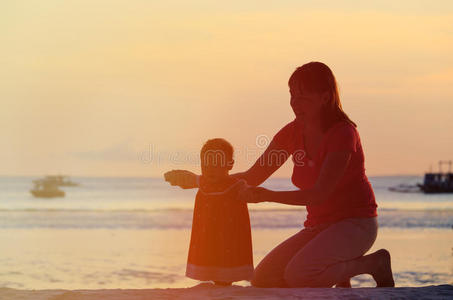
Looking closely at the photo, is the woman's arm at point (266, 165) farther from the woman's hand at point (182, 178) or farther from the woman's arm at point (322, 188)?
the woman's arm at point (322, 188)

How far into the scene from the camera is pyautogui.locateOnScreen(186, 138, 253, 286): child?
4473 mm

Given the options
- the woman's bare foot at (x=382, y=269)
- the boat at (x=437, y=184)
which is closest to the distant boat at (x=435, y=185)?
the boat at (x=437, y=184)

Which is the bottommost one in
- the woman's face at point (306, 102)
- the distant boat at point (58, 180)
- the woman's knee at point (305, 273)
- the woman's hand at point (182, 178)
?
the woman's knee at point (305, 273)

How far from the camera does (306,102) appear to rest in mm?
4293

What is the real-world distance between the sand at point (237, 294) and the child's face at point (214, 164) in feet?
2.80

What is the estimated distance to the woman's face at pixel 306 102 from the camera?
425 cm

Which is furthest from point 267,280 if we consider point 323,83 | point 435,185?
point 435,185

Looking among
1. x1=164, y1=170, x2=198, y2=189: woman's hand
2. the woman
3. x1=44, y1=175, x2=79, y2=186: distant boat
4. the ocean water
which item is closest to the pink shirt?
Answer: the woman

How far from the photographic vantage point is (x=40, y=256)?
12117 mm

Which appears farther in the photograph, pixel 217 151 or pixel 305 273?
pixel 217 151

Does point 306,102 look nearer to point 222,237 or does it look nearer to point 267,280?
point 222,237

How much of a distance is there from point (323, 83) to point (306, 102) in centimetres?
19

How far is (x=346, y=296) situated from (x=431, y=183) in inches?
2043

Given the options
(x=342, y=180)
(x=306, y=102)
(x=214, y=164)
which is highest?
(x=306, y=102)
